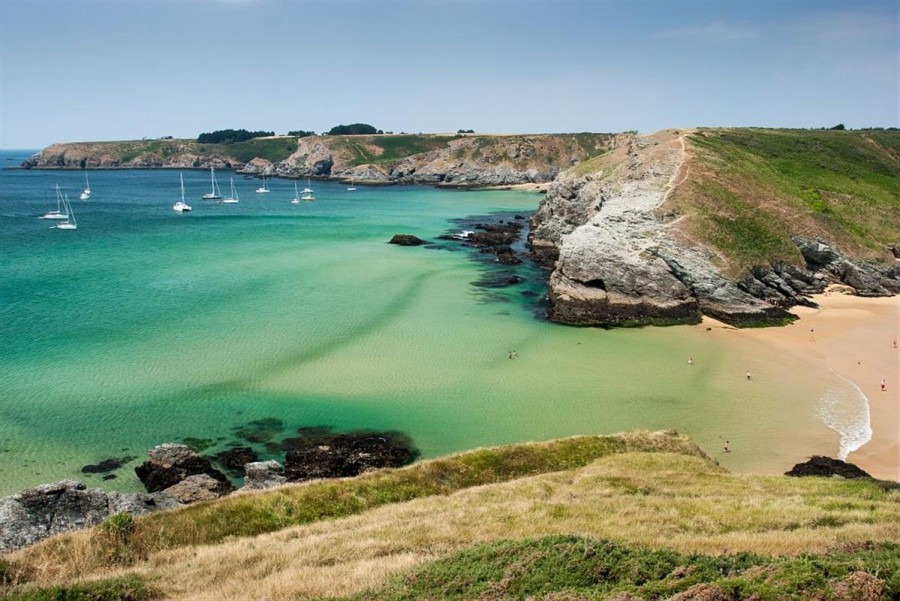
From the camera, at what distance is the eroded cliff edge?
51.0 metres

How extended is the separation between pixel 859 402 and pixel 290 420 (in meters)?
32.7

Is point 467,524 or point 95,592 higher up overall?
point 95,592

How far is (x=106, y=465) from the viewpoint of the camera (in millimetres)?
26375

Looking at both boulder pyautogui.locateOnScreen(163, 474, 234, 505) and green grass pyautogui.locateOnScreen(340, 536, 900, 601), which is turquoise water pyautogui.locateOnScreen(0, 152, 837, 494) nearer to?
boulder pyautogui.locateOnScreen(163, 474, 234, 505)

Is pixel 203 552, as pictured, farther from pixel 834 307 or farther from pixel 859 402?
pixel 834 307

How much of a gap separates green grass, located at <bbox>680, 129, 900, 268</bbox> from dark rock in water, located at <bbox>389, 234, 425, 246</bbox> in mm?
37591

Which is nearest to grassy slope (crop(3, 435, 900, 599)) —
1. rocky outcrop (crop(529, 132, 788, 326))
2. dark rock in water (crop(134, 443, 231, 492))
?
dark rock in water (crop(134, 443, 231, 492))

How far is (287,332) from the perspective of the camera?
44750mm

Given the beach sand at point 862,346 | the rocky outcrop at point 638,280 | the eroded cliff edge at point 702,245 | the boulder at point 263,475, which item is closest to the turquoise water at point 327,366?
the beach sand at point 862,346

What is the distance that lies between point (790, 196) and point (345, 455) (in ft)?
213

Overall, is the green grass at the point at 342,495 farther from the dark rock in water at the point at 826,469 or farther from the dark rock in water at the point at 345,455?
the dark rock in water at the point at 826,469

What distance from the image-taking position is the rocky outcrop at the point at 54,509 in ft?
58.5

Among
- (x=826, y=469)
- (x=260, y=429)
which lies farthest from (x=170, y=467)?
(x=826, y=469)

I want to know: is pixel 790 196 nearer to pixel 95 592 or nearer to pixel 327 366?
pixel 327 366
